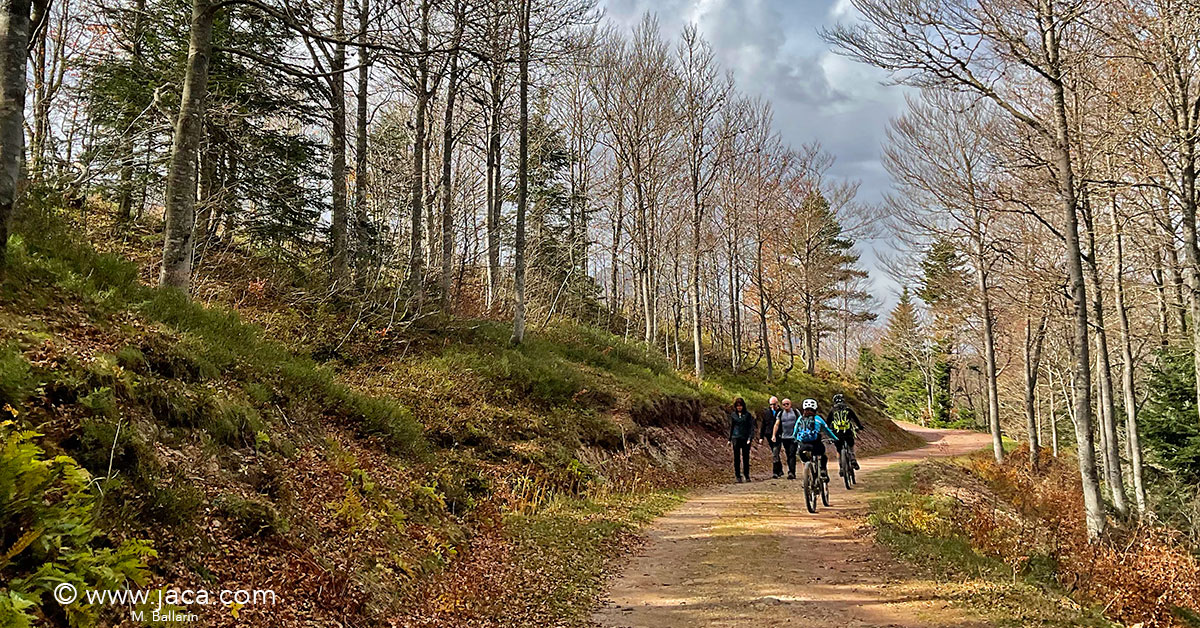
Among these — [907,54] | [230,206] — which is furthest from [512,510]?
[907,54]

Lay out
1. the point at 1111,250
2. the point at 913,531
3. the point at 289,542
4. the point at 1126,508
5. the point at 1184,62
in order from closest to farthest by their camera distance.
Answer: the point at 289,542
the point at 913,531
the point at 1184,62
the point at 1126,508
the point at 1111,250

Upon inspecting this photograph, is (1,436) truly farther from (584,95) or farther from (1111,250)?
(584,95)

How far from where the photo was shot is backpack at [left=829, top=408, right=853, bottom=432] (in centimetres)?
1241

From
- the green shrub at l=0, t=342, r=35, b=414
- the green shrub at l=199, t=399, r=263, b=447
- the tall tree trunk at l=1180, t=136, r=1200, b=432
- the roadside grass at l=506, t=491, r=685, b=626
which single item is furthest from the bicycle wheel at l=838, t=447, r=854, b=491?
the green shrub at l=0, t=342, r=35, b=414

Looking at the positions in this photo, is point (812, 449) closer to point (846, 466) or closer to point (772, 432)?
point (846, 466)

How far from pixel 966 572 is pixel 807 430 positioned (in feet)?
15.2

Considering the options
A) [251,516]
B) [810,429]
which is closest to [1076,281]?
[810,429]

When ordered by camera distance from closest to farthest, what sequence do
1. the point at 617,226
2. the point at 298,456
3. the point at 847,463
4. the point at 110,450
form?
the point at 110,450, the point at 298,456, the point at 847,463, the point at 617,226

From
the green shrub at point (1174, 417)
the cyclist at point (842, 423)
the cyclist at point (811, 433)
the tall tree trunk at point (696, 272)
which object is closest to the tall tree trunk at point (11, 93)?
the cyclist at point (811, 433)

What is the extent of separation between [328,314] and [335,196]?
2.58 m

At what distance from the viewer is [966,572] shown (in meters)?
6.91

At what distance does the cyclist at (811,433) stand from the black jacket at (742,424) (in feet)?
9.89

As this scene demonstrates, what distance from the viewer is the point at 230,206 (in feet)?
42.4

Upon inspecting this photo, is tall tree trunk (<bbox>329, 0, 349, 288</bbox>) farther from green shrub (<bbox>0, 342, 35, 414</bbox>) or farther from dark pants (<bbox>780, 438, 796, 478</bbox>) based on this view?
dark pants (<bbox>780, 438, 796, 478</bbox>)
